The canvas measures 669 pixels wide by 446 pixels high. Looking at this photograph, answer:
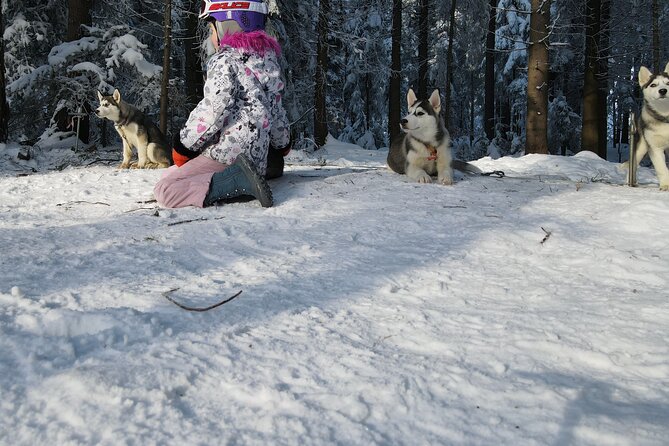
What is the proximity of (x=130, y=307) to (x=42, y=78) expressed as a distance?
1105 cm

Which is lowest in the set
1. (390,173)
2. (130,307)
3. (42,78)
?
(130,307)

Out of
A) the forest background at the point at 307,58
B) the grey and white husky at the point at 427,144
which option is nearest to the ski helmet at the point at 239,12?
the grey and white husky at the point at 427,144

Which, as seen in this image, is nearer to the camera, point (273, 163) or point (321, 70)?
point (273, 163)

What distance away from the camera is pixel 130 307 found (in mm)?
1961

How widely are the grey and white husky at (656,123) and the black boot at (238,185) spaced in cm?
418

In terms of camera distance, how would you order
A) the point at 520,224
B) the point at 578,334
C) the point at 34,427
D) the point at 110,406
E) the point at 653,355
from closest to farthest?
1. the point at 34,427
2. the point at 110,406
3. the point at 653,355
4. the point at 578,334
5. the point at 520,224

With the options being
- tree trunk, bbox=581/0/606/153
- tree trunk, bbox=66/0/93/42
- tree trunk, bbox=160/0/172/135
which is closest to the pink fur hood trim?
tree trunk, bbox=160/0/172/135

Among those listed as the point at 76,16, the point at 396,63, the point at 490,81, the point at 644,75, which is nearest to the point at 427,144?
the point at 644,75

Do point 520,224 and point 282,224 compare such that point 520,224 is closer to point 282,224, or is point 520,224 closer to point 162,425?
point 282,224

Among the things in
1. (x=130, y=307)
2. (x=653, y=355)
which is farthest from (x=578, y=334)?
(x=130, y=307)

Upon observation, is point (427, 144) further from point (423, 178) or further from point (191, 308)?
point (191, 308)

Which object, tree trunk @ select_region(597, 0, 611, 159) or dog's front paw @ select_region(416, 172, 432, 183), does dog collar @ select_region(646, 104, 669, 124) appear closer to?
dog's front paw @ select_region(416, 172, 432, 183)

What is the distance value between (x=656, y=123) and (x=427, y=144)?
2447 millimetres

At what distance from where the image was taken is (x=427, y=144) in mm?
5695
